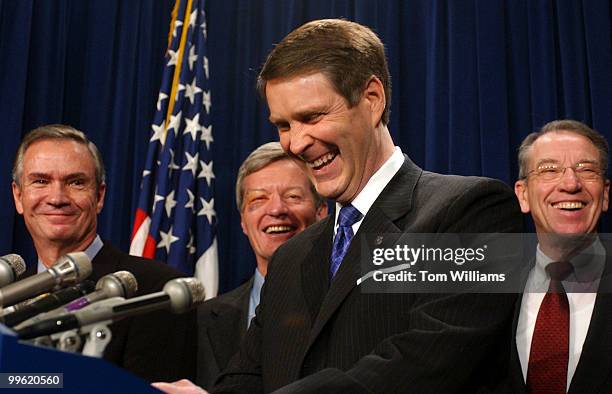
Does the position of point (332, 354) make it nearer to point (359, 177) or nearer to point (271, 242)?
point (359, 177)

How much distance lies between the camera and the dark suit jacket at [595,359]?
265 cm

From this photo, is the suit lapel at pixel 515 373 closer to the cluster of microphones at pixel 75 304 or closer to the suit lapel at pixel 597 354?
the suit lapel at pixel 597 354

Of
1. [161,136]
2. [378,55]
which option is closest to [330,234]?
[378,55]

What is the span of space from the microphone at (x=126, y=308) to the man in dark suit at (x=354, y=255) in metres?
0.36

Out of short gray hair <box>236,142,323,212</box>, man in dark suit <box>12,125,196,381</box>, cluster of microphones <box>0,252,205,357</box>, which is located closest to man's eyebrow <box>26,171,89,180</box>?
man in dark suit <box>12,125,196,381</box>

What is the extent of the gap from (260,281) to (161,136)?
1319 mm

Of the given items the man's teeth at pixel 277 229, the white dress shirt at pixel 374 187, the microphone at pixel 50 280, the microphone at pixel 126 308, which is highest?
the white dress shirt at pixel 374 187

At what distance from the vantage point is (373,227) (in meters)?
2.06

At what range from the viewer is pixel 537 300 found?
10.2 feet

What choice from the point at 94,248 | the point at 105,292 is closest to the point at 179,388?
the point at 105,292

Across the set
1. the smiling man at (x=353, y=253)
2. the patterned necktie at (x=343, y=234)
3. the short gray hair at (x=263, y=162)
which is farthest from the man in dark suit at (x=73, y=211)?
the patterned necktie at (x=343, y=234)

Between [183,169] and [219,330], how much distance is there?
1.29 metres

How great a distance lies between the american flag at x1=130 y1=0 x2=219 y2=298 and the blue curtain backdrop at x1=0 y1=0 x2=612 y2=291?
0.22 m

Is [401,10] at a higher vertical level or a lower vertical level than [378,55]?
higher
